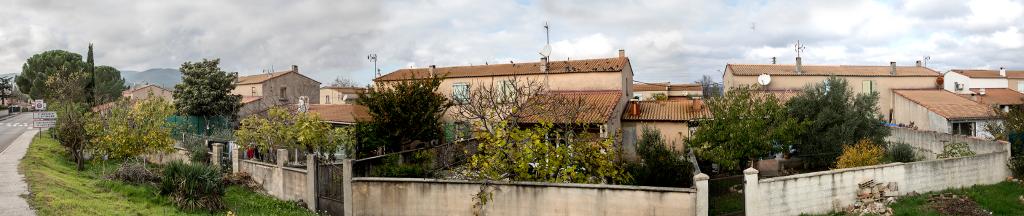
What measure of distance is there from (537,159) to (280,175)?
28.8 ft

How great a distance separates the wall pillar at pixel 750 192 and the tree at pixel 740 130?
5.06 metres

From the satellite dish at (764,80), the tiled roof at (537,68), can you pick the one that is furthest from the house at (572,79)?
the satellite dish at (764,80)

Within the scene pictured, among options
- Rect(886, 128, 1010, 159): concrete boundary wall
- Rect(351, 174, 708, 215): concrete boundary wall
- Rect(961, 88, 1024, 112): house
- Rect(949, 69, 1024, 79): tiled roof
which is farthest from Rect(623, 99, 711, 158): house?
Rect(949, 69, 1024, 79): tiled roof

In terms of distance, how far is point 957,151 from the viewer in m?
18.8

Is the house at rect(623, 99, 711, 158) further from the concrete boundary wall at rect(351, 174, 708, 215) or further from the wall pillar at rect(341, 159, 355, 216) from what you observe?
the wall pillar at rect(341, 159, 355, 216)

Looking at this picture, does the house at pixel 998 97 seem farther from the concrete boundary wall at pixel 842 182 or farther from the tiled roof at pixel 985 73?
the concrete boundary wall at pixel 842 182

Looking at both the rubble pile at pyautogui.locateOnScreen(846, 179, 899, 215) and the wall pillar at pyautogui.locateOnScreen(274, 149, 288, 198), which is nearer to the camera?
the rubble pile at pyautogui.locateOnScreen(846, 179, 899, 215)

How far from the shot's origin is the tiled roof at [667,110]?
25.2 m

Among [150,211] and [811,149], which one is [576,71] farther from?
[150,211]

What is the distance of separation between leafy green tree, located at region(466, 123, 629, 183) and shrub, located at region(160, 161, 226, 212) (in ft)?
22.5

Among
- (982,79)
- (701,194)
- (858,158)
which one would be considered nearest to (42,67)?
(701,194)

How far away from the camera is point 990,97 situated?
4481 centimetres

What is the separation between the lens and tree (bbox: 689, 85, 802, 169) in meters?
18.2

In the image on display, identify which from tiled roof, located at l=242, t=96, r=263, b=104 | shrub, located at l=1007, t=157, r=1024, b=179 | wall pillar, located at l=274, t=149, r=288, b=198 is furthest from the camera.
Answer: tiled roof, located at l=242, t=96, r=263, b=104
